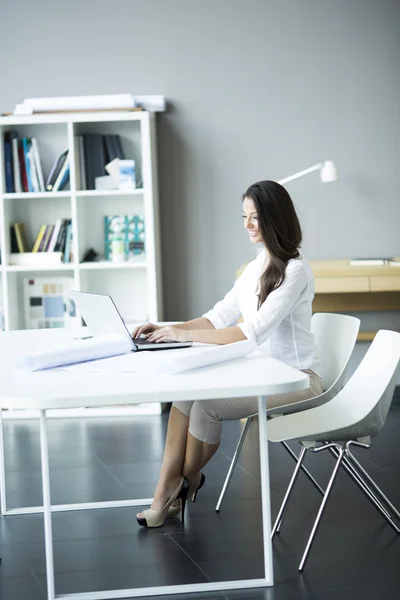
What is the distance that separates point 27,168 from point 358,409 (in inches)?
127

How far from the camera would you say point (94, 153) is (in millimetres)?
5422

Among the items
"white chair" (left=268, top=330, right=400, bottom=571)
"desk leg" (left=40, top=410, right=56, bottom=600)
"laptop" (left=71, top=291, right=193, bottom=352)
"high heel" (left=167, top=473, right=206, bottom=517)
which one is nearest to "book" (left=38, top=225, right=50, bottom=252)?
"laptop" (left=71, top=291, right=193, bottom=352)

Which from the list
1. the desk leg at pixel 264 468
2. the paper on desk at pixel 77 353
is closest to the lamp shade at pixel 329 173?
the paper on desk at pixel 77 353

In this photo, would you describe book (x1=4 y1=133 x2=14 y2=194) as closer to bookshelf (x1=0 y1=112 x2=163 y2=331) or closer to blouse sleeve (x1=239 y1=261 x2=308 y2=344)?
bookshelf (x1=0 y1=112 x2=163 y2=331)

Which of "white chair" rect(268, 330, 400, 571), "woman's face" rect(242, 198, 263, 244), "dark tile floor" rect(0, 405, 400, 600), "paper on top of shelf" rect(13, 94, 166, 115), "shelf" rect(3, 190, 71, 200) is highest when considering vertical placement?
"paper on top of shelf" rect(13, 94, 166, 115)

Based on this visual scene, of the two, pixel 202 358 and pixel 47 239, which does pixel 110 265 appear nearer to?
pixel 47 239

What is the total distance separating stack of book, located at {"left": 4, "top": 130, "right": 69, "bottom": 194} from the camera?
542cm

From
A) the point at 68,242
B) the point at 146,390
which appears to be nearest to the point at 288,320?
the point at 146,390

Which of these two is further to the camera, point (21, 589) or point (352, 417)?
point (352, 417)

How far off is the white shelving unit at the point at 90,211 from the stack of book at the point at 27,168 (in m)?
0.05

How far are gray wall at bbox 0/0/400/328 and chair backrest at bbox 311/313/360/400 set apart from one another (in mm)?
2252

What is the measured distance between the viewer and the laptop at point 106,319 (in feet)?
9.82

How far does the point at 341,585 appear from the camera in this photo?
8.91 ft

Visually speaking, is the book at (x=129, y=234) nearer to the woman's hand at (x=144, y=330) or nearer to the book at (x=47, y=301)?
the book at (x=47, y=301)
